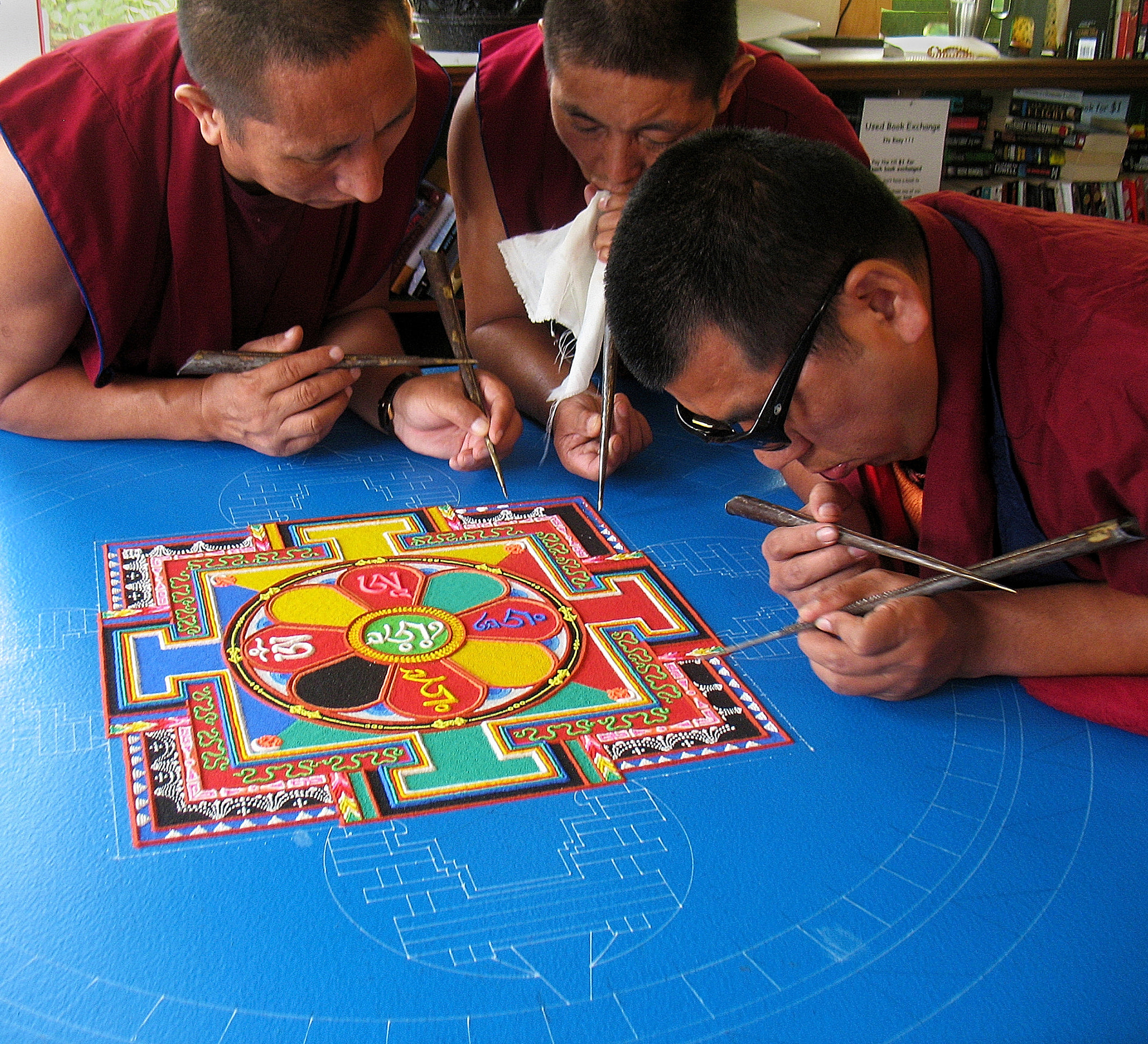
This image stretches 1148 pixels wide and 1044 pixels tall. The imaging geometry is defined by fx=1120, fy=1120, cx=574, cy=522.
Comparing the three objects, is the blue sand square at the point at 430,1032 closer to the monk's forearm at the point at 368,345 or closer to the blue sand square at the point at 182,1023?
the blue sand square at the point at 182,1023

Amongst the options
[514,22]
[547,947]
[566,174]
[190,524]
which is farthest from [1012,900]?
[514,22]

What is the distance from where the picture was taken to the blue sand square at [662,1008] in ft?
2.76

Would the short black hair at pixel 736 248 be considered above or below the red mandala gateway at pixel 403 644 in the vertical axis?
above

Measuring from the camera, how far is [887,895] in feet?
3.20

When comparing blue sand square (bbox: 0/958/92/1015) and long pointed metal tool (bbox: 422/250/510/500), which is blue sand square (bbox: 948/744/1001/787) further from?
long pointed metal tool (bbox: 422/250/510/500)

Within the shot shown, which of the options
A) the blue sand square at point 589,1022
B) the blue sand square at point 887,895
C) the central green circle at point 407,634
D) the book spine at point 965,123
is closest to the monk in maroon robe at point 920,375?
the blue sand square at point 887,895

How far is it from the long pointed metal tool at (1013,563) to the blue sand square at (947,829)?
253 mm

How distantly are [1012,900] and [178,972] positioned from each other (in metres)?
0.70

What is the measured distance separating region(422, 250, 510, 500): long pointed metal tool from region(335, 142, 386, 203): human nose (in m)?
0.22

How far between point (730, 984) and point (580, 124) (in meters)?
1.37

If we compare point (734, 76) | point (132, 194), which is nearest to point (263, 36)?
point (132, 194)

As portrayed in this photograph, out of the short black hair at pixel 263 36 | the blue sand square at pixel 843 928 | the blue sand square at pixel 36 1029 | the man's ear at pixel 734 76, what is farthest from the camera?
the man's ear at pixel 734 76

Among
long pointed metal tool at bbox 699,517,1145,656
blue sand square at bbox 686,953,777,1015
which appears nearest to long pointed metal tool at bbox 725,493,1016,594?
long pointed metal tool at bbox 699,517,1145,656

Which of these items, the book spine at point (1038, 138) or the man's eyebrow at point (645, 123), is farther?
the book spine at point (1038, 138)
